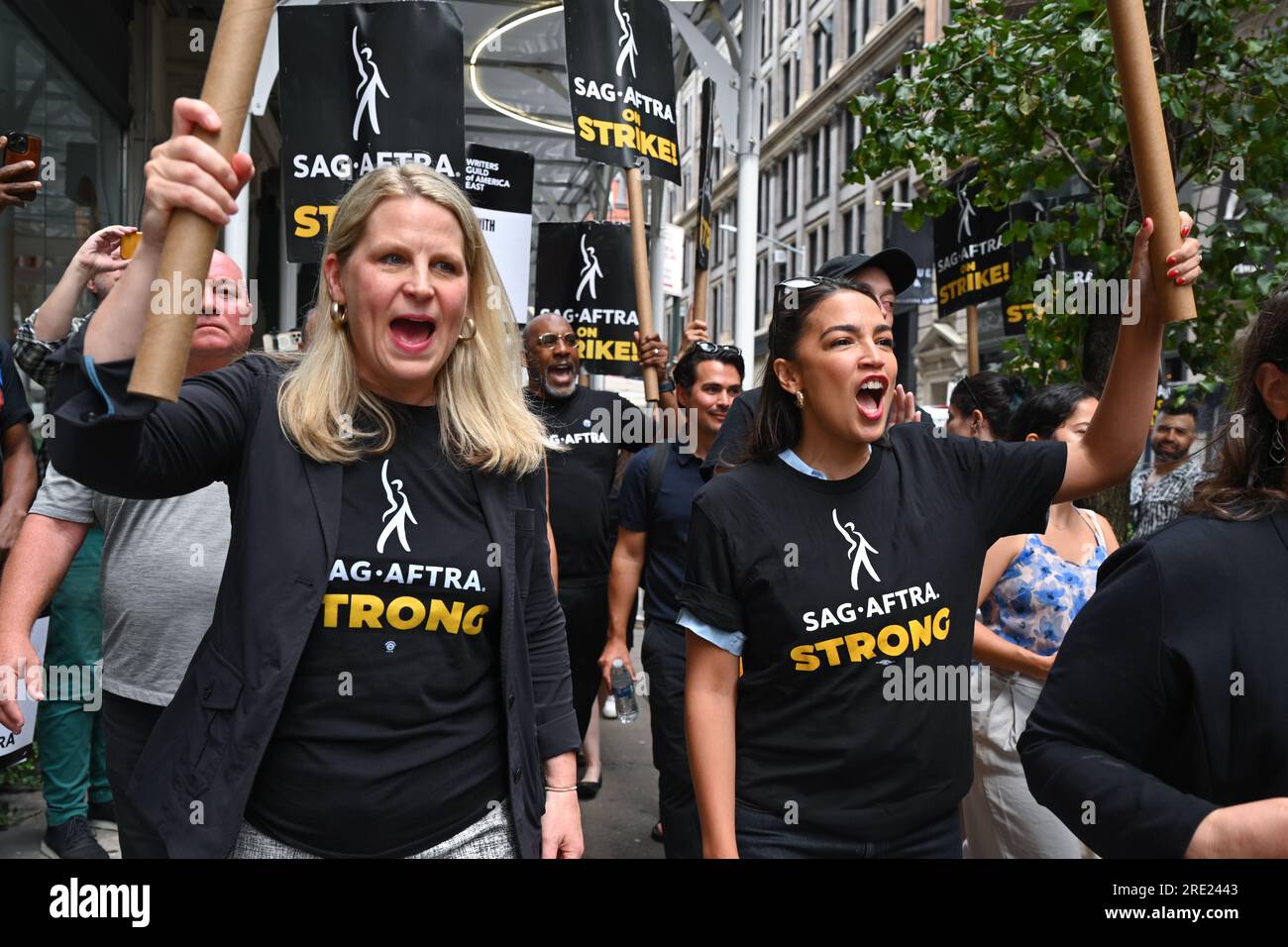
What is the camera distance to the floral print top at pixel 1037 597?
3.95m

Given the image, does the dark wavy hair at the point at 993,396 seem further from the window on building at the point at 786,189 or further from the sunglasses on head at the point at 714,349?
the window on building at the point at 786,189

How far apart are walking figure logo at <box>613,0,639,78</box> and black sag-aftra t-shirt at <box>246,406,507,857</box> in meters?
4.49

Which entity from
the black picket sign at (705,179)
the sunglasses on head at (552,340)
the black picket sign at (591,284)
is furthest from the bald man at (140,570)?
the black picket sign at (591,284)

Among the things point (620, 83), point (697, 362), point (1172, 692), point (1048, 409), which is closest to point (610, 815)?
point (697, 362)

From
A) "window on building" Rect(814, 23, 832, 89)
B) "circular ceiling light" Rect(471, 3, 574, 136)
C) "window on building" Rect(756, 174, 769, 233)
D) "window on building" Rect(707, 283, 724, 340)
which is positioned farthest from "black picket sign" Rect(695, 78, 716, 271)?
"window on building" Rect(707, 283, 724, 340)

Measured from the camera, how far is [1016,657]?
389cm

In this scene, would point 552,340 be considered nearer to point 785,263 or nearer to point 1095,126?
point 1095,126

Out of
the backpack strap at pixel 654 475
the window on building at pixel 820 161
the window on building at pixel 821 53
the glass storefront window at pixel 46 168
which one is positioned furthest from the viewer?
the window on building at pixel 820 161

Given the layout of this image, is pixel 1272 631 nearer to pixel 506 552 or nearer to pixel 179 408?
pixel 506 552

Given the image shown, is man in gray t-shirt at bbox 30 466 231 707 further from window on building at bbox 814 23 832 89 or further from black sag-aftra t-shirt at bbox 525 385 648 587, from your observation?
window on building at bbox 814 23 832 89

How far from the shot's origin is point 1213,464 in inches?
83.2

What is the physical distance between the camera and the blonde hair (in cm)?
226

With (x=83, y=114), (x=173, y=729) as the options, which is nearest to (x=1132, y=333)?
(x=173, y=729)

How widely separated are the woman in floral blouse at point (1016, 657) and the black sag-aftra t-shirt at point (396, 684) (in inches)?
83.2
